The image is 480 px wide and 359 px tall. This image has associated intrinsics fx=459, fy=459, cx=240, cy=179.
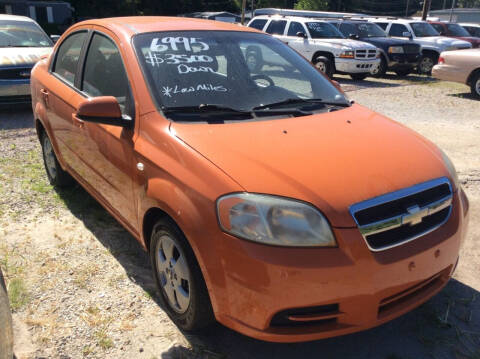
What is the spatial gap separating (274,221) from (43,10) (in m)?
39.0

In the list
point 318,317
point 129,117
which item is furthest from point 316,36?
point 318,317

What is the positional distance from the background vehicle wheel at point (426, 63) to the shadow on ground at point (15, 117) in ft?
39.6

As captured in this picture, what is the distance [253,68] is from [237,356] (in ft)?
6.80

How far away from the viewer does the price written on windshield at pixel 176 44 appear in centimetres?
321

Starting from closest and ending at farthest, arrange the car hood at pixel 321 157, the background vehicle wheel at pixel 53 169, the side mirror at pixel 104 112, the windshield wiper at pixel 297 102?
the car hood at pixel 321 157, the side mirror at pixel 104 112, the windshield wiper at pixel 297 102, the background vehicle wheel at pixel 53 169

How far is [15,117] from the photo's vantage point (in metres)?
7.85

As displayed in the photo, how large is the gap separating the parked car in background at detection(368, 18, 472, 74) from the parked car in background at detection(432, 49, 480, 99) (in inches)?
153

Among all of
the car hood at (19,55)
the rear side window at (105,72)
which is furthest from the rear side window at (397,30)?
the rear side window at (105,72)

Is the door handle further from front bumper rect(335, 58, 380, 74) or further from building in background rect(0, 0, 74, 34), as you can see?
building in background rect(0, 0, 74, 34)

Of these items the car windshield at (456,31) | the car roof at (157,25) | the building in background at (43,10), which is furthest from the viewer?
the building in background at (43,10)

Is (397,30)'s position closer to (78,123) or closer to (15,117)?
(15,117)

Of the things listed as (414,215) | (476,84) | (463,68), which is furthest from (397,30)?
(414,215)

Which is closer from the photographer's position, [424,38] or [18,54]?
[18,54]

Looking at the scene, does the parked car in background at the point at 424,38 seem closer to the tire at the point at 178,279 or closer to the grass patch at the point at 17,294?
the tire at the point at 178,279
